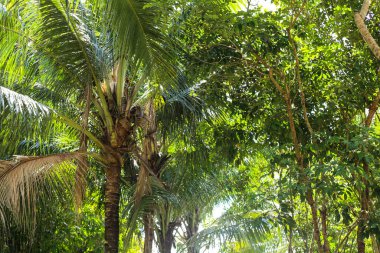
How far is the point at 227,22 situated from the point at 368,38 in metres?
1.87

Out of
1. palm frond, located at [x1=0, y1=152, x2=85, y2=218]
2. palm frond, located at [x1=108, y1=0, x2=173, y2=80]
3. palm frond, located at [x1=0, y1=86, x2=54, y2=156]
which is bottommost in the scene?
palm frond, located at [x1=0, y1=152, x2=85, y2=218]

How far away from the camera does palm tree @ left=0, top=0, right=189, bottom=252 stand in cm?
658

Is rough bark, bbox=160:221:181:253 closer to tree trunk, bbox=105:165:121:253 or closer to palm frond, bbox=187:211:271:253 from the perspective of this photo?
palm frond, bbox=187:211:271:253

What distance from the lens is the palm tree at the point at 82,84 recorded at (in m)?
6.58

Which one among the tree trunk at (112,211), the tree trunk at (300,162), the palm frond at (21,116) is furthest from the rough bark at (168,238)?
the tree trunk at (300,162)

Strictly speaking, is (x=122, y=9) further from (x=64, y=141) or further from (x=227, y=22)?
(x=64, y=141)

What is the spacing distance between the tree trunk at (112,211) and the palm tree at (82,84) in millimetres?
14

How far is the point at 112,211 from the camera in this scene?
25.4ft

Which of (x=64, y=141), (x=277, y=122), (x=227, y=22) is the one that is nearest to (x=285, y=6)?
(x=227, y=22)

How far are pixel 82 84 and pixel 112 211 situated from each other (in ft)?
6.24

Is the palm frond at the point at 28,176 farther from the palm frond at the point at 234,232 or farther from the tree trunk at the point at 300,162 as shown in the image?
the tree trunk at the point at 300,162

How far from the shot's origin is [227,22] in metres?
6.25

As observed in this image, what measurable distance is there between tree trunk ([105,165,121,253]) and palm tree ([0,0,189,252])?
0.01 metres

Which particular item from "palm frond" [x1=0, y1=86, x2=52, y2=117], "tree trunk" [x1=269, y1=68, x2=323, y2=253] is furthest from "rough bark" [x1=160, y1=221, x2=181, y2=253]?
"tree trunk" [x1=269, y1=68, x2=323, y2=253]
